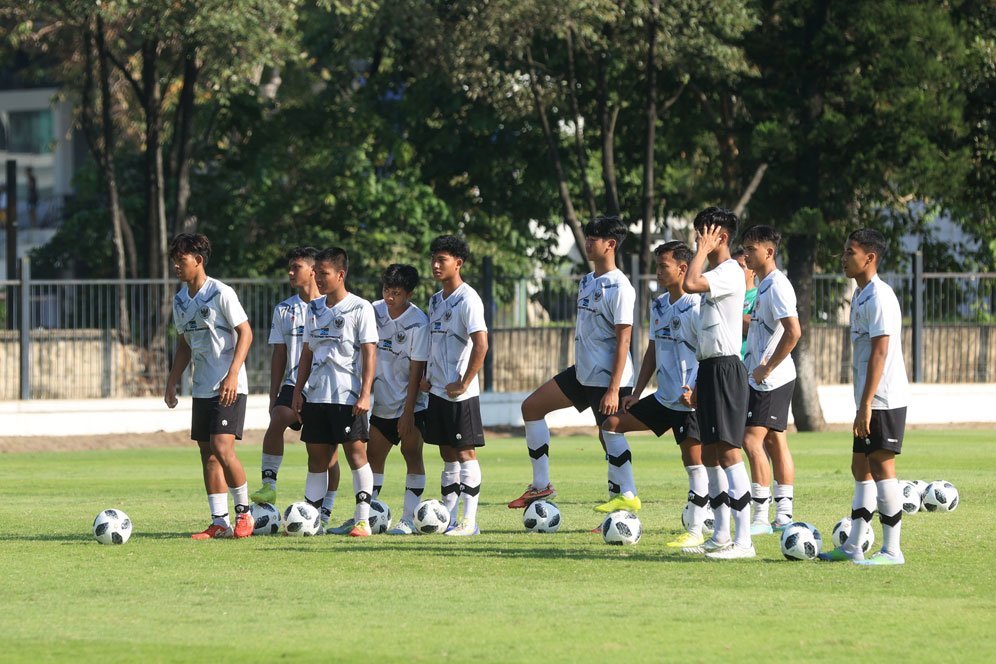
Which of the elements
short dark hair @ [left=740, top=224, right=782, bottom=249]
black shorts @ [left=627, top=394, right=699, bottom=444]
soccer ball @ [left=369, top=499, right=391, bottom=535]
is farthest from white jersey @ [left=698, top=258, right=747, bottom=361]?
soccer ball @ [left=369, top=499, right=391, bottom=535]

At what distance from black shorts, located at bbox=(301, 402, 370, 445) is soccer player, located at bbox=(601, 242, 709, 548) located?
176cm

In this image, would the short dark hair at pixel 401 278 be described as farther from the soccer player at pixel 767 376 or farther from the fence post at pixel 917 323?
the fence post at pixel 917 323

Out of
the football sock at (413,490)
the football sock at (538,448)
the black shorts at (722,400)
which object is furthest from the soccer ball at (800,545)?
the football sock at (413,490)

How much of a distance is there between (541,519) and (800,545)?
A: 2.35 metres

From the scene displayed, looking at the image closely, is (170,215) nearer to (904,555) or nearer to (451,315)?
(451,315)

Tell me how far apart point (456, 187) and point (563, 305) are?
7881mm

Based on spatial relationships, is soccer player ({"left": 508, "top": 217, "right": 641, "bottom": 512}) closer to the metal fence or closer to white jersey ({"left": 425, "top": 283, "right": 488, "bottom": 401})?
white jersey ({"left": 425, "top": 283, "right": 488, "bottom": 401})

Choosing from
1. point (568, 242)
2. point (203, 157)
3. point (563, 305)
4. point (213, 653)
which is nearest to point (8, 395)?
point (563, 305)

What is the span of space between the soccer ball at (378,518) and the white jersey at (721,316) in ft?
9.77

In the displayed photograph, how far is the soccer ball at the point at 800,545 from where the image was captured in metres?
10.2

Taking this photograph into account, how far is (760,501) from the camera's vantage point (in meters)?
12.0

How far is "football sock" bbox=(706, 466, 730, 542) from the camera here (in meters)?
10.5

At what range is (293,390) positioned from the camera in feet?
43.3

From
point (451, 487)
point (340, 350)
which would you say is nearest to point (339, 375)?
point (340, 350)
